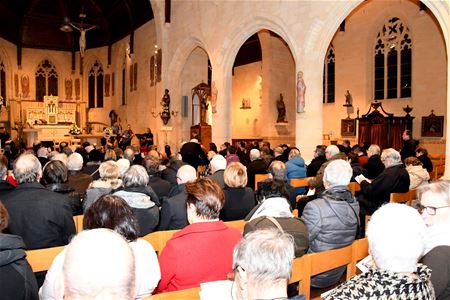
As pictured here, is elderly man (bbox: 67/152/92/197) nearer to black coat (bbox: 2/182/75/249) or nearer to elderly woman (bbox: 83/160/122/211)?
elderly woman (bbox: 83/160/122/211)

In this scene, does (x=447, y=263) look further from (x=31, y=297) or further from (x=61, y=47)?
(x=61, y=47)

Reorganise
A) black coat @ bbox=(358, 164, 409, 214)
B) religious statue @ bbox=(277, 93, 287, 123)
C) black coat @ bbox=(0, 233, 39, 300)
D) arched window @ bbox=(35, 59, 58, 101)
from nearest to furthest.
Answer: black coat @ bbox=(0, 233, 39, 300) < black coat @ bbox=(358, 164, 409, 214) < religious statue @ bbox=(277, 93, 287, 123) < arched window @ bbox=(35, 59, 58, 101)

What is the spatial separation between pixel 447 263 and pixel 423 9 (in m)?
14.4

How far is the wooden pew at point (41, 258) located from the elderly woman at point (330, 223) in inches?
71.8

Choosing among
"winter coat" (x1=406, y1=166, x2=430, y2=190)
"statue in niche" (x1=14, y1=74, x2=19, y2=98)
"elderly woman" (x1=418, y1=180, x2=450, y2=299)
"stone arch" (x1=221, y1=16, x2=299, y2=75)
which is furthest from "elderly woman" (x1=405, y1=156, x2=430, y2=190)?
"statue in niche" (x1=14, y1=74, x2=19, y2=98)

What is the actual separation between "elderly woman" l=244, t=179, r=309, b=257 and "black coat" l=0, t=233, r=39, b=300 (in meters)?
1.32

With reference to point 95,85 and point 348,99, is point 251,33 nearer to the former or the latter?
point 348,99

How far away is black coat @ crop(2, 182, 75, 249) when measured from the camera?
10.3 feet

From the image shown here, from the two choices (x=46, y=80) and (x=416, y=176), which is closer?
(x=416, y=176)

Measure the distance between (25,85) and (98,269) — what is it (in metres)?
25.5

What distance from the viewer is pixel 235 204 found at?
4.31 metres

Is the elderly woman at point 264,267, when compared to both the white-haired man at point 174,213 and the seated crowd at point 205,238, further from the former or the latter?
the white-haired man at point 174,213

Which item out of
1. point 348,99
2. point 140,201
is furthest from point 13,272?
point 348,99

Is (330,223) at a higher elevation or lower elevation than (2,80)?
lower
